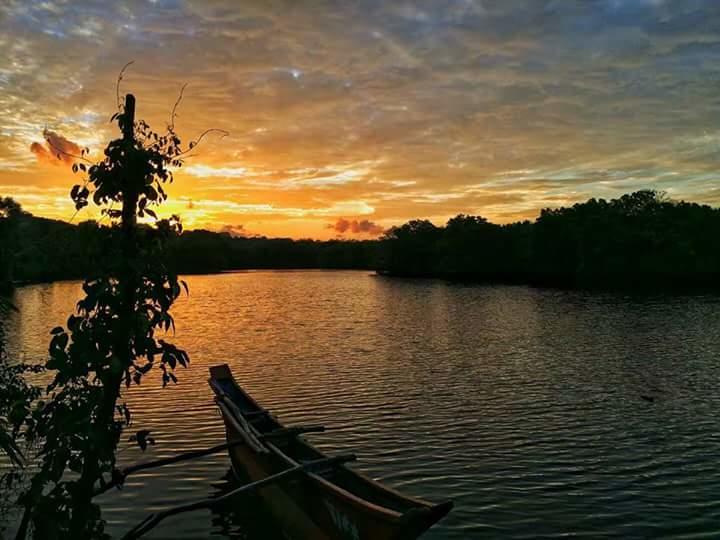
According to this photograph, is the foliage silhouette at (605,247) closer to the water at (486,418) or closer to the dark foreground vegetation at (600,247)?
the dark foreground vegetation at (600,247)

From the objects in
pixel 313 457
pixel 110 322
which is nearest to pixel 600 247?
pixel 313 457

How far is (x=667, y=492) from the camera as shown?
14805 mm

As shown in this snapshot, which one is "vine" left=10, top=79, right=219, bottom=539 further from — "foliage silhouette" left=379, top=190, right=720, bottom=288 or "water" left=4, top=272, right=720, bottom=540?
"foliage silhouette" left=379, top=190, right=720, bottom=288

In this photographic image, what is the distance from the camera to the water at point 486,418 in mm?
13844

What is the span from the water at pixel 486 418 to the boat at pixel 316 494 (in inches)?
55.8

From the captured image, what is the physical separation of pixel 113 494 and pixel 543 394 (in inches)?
747

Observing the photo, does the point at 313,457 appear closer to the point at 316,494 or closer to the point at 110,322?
the point at 316,494

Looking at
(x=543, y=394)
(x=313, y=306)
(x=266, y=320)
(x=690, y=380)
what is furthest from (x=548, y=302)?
(x=543, y=394)

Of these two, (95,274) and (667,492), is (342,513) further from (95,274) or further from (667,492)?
(667,492)

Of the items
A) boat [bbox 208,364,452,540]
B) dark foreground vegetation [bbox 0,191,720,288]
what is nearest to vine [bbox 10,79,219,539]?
boat [bbox 208,364,452,540]

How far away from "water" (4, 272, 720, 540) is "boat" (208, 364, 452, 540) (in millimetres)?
1418

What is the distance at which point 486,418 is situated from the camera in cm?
2222

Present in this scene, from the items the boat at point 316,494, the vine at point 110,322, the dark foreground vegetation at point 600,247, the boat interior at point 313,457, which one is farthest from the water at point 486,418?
the dark foreground vegetation at point 600,247

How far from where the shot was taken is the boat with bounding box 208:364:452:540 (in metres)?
8.44
